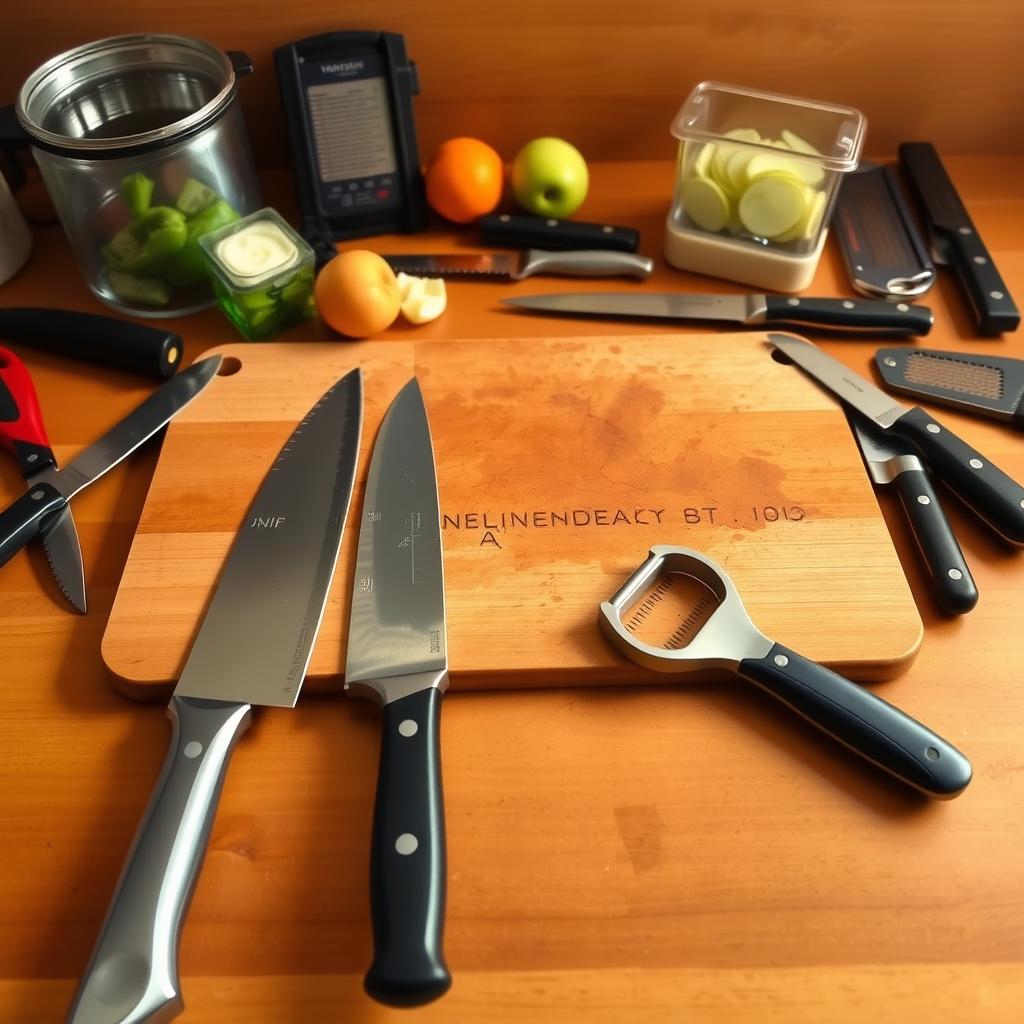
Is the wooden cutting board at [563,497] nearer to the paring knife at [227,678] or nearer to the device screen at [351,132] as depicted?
the paring knife at [227,678]

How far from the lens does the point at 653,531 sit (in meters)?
0.71

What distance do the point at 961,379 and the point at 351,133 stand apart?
0.66 metres

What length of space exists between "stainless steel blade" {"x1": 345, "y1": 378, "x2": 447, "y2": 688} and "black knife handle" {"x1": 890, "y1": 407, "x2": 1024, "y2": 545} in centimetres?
→ 41

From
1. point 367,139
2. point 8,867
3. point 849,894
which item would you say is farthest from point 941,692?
point 367,139

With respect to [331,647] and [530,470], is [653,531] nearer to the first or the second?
[530,470]

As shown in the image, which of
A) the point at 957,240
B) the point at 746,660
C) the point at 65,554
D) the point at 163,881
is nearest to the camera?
the point at 163,881

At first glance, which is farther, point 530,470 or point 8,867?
point 530,470

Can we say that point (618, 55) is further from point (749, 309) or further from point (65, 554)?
point (65, 554)

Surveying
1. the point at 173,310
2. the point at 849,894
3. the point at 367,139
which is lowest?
the point at 849,894

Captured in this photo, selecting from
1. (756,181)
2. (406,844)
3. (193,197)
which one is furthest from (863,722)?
(193,197)

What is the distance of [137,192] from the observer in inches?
32.0

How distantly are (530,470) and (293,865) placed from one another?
0.36 metres

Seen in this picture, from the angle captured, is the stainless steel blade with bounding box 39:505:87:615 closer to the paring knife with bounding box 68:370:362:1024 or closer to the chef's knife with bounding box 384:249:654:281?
the paring knife with bounding box 68:370:362:1024

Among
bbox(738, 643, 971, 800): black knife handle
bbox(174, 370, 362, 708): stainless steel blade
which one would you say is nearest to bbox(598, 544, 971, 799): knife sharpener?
bbox(738, 643, 971, 800): black knife handle
